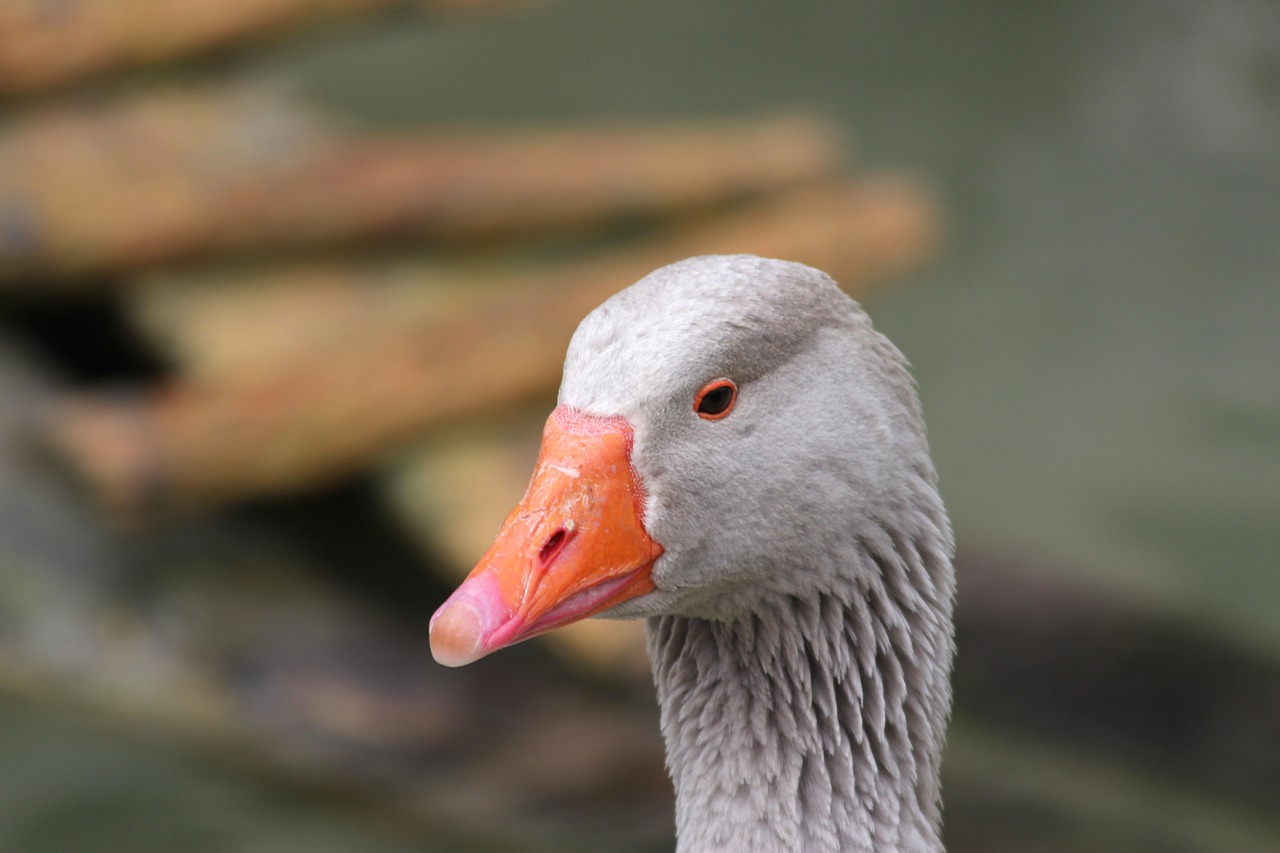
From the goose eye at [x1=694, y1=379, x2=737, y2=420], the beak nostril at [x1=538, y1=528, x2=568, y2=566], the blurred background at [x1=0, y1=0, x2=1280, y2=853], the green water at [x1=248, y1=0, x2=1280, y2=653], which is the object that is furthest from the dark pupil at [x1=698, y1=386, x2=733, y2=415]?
the green water at [x1=248, y1=0, x2=1280, y2=653]

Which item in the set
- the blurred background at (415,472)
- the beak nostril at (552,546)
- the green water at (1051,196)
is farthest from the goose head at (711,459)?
the green water at (1051,196)

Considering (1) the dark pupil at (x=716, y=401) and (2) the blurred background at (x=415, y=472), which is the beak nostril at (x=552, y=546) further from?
(2) the blurred background at (x=415, y=472)

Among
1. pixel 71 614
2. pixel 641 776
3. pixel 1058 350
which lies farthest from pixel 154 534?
pixel 1058 350

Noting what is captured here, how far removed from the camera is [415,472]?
607 centimetres

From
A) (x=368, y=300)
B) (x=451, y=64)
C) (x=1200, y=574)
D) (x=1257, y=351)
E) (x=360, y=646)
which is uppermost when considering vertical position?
(x=451, y=64)

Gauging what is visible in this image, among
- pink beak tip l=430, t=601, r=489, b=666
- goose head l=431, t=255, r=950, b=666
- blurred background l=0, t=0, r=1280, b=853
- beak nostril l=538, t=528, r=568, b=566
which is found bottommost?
pink beak tip l=430, t=601, r=489, b=666

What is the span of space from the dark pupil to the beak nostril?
34 cm

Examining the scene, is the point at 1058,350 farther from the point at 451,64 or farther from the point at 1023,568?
the point at 451,64

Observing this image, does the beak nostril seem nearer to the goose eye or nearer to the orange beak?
the orange beak

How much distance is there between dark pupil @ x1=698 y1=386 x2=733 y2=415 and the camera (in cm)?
244

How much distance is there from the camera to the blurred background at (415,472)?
551 centimetres

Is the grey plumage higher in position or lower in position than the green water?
lower

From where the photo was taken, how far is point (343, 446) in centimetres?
587

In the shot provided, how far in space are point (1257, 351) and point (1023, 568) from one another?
2.96 m
